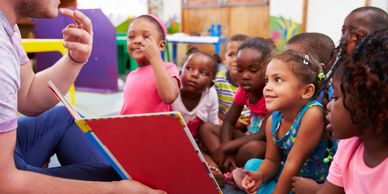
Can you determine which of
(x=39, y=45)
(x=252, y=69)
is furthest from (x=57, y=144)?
(x=39, y=45)

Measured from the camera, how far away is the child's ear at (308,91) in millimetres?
966

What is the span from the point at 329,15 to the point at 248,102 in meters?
3.01

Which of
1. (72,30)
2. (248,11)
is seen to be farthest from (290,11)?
(72,30)

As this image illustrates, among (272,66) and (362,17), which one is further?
(362,17)

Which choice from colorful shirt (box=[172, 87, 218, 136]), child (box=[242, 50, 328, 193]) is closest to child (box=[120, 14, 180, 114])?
colorful shirt (box=[172, 87, 218, 136])

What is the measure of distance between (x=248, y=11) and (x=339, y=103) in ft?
14.5

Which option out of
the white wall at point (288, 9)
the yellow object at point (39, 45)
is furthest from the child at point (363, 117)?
the white wall at point (288, 9)

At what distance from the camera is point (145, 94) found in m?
1.27

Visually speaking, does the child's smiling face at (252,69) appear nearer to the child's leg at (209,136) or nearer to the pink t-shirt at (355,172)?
the child's leg at (209,136)

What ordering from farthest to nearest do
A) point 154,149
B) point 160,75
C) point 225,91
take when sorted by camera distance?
point 225,91
point 160,75
point 154,149

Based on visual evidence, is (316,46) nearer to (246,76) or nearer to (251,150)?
(246,76)

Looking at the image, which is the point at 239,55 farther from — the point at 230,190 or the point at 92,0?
the point at 92,0

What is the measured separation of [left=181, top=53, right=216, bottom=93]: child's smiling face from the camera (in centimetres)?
151

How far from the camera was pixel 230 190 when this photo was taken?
121 centimetres
